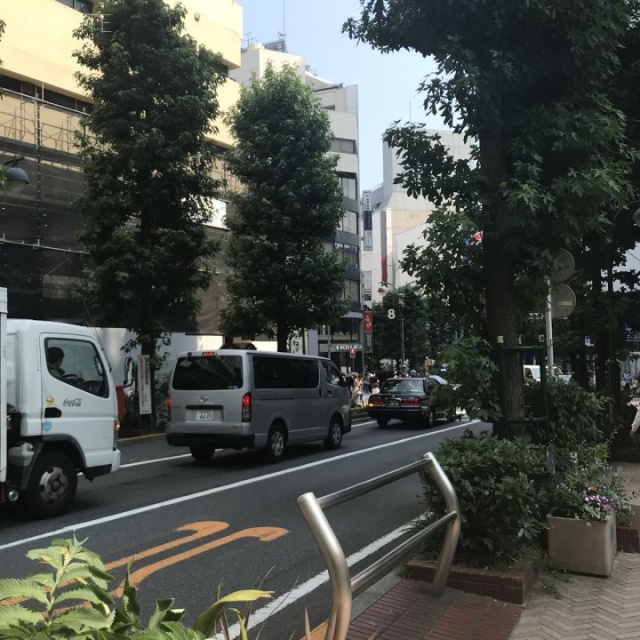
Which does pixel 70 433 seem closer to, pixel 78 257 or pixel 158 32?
pixel 158 32

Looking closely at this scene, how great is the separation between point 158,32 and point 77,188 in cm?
741

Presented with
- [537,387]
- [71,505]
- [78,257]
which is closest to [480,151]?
[537,387]

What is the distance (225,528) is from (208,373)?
15.5 feet

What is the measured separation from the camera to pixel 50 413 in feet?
24.0

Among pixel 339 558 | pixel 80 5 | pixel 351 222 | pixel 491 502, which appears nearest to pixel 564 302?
pixel 491 502

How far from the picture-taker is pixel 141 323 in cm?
1662

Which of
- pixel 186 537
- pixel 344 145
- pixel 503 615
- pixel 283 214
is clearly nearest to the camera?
pixel 503 615

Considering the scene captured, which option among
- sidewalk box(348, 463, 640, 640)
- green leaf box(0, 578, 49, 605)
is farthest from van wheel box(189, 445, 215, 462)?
green leaf box(0, 578, 49, 605)

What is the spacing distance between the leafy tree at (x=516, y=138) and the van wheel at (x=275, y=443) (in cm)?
597

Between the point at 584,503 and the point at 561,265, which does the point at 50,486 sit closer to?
the point at 584,503

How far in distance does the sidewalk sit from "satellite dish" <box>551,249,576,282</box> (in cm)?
297

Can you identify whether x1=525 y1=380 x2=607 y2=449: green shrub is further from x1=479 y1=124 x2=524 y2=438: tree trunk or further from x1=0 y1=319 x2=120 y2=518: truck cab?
x1=0 y1=319 x2=120 y2=518: truck cab

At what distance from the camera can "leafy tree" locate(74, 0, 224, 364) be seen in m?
16.1

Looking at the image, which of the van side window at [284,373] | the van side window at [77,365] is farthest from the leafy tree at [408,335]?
the van side window at [77,365]
